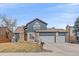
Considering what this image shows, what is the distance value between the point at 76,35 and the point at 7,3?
181 cm

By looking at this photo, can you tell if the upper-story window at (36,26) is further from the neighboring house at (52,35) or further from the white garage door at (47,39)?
the white garage door at (47,39)

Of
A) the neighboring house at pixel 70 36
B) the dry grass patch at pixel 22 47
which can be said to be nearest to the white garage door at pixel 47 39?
the dry grass patch at pixel 22 47

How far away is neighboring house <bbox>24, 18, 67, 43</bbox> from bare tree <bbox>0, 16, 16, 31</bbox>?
0.98 feet

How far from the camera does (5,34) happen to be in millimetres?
24547

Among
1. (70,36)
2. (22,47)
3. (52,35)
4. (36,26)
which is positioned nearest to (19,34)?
(22,47)

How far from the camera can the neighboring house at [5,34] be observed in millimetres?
24533

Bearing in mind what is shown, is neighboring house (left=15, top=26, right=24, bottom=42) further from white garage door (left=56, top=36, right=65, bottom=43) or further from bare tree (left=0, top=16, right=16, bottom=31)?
white garage door (left=56, top=36, right=65, bottom=43)

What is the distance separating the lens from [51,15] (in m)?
24.4

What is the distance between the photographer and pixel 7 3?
79.4 feet

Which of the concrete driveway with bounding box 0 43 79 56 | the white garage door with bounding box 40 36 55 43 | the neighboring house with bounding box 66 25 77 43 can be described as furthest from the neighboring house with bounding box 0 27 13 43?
the neighboring house with bounding box 66 25 77 43

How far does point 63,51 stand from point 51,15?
35.7 inches

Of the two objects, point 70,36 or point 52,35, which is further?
point 52,35

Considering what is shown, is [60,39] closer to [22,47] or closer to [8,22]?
[22,47]

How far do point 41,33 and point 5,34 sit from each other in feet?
2.78
